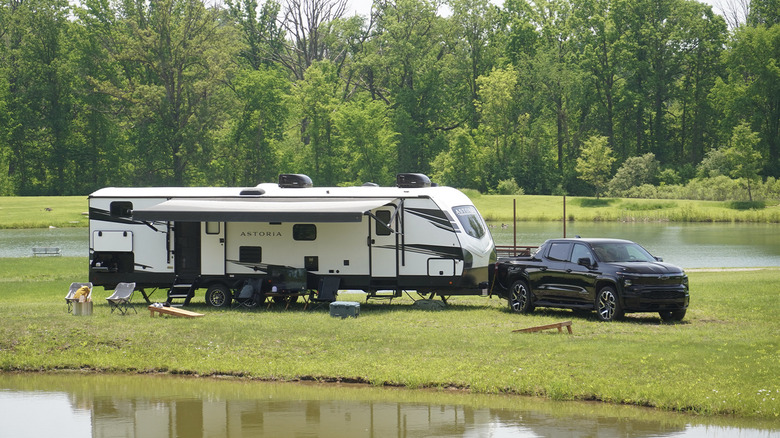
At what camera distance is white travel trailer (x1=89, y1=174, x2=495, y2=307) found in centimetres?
2214

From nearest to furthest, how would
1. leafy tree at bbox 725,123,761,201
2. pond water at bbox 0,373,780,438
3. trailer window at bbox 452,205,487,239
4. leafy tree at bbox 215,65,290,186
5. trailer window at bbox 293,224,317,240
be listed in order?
pond water at bbox 0,373,780,438 < trailer window at bbox 452,205,487,239 < trailer window at bbox 293,224,317,240 < leafy tree at bbox 725,123,761,201 < leafy tree at bbox 215,65,290,186

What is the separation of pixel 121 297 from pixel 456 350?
8942 millimetres

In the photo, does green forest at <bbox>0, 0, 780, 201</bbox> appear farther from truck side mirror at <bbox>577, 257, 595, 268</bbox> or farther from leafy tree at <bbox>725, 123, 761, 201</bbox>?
truck side mirror at <bbox>577, 257, 595, 268</bbox>

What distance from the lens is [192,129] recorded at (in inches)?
3777

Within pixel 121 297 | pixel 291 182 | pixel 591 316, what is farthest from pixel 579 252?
pixel 121 297

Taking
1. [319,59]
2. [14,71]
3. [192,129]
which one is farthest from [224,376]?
[319,59]

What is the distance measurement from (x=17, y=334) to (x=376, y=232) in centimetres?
849

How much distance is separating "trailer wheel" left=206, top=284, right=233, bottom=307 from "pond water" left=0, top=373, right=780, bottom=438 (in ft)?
25.2

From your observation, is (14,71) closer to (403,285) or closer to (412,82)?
(412,82)

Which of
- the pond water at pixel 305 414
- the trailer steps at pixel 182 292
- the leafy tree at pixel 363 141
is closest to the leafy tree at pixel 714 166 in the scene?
the leafy tree at pixel 363 141

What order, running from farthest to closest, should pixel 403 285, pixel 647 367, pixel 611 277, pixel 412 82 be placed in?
pixel 412 82 → pixel 403 285 → pixel 611 277 → pixel 647 367

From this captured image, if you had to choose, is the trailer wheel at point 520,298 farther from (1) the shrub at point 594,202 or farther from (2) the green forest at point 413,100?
(2) the green forest at point 413,100

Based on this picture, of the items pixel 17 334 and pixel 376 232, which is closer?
pixel 17 334

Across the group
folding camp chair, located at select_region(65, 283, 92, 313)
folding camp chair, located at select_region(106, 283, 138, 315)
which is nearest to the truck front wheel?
folding camp chair, located at select_region(106, 283, 138, 315)
